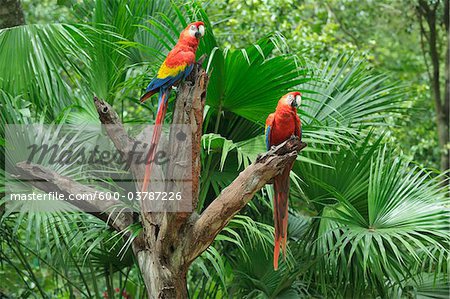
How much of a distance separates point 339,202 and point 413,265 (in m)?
0.46

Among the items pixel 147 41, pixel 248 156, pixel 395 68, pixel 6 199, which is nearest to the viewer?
pixel 6 199

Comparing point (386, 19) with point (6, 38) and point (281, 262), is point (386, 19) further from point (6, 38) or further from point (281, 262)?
point (6, 38)

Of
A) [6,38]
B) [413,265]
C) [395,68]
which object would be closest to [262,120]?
[413,265]

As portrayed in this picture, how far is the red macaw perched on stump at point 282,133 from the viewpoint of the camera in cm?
249

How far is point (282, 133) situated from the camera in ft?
8.26

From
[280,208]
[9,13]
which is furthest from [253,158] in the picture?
[9,13]

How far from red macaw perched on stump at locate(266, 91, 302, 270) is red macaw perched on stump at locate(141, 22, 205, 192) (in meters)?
0.39

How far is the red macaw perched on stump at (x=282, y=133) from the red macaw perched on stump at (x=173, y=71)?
390 mm

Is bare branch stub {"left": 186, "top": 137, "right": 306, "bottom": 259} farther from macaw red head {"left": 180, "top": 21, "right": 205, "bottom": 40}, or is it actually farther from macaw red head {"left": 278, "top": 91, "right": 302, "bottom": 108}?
macaw red head {"left": 180, "top": 21, "right": 205, "bottom": 40}

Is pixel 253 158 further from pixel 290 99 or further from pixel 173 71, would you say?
pixel 173 71

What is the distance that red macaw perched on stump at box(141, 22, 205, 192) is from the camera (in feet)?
7.99

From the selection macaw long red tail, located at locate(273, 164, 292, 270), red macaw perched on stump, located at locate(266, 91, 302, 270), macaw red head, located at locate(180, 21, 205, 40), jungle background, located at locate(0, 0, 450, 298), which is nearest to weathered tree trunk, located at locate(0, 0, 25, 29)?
jungle background, located at locate(0, 0, 450, 298)

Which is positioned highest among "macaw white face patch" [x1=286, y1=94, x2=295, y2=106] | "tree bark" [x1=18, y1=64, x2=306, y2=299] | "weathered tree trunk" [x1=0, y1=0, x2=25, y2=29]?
"weathered tree trunk" [x1=0, y1=0, x2=25, y2=29]

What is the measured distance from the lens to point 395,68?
7359mm
